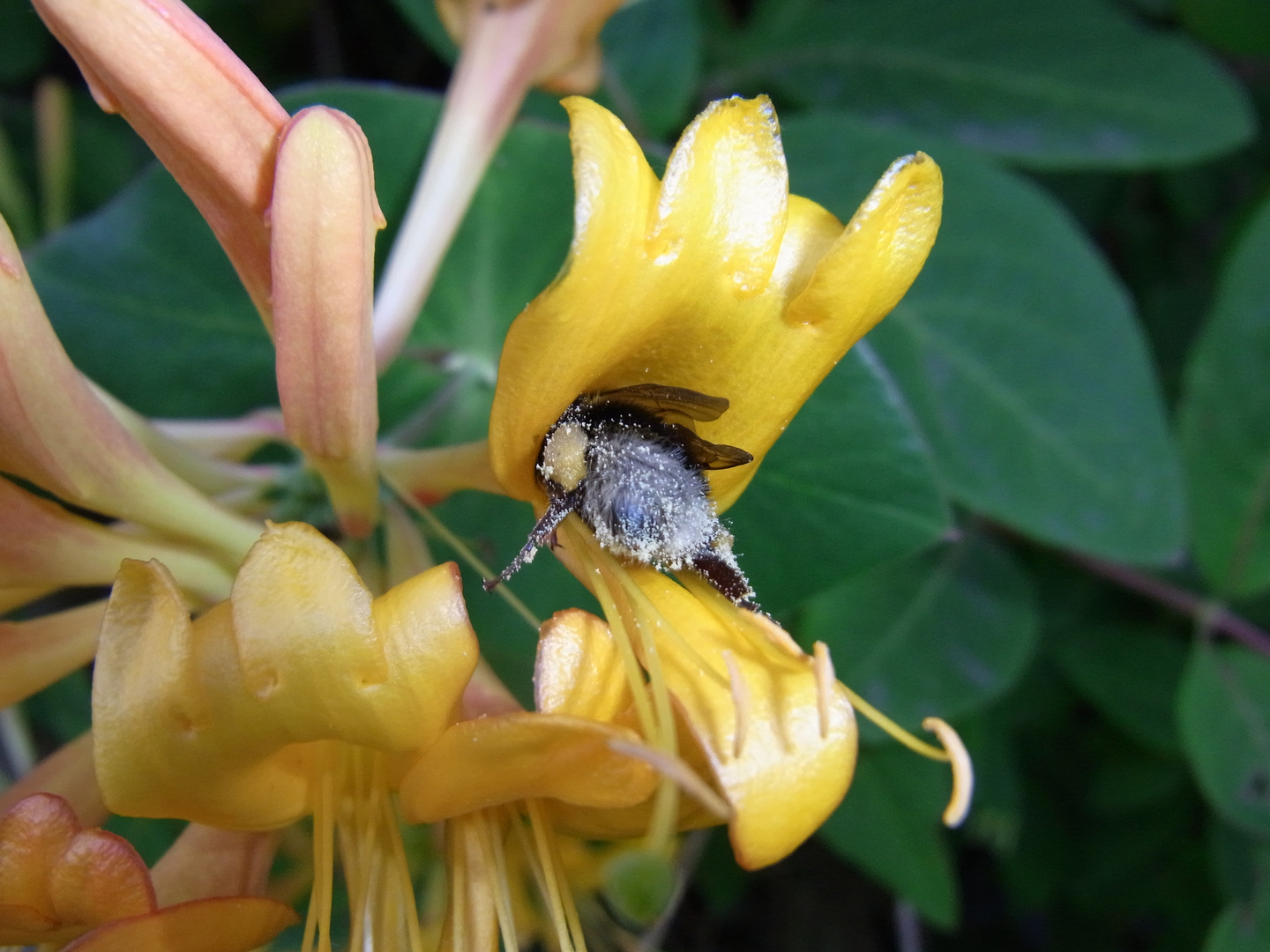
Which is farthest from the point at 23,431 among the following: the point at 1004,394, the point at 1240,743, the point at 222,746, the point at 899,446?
the point at 1240,743

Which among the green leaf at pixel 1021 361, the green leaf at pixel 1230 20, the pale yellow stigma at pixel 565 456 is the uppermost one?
the pale yellow stigma at pixel 565 456

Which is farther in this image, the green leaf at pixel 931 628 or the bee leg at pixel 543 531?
the green leaf at pixel 931 628

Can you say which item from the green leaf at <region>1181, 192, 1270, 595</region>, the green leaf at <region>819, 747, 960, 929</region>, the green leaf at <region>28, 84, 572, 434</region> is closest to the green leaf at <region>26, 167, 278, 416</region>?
the green leaf at <region>28, 84, 572, 434</region>

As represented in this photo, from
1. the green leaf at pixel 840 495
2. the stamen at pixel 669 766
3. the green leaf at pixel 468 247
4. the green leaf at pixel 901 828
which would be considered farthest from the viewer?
the green leaf at pixel 901 828

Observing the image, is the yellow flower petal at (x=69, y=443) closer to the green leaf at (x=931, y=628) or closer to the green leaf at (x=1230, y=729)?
the green leaf at (x=931, y=628)

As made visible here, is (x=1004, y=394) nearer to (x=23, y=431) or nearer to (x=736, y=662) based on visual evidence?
(x=736, y=662)

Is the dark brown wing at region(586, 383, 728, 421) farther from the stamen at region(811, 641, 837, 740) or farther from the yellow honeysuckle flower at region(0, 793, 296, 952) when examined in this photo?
the yellow honeysuckle flower at region(0, 793, 296, 952)

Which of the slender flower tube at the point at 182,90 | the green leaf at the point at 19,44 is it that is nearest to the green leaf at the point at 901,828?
the slender flower tube at the point at 182,90
